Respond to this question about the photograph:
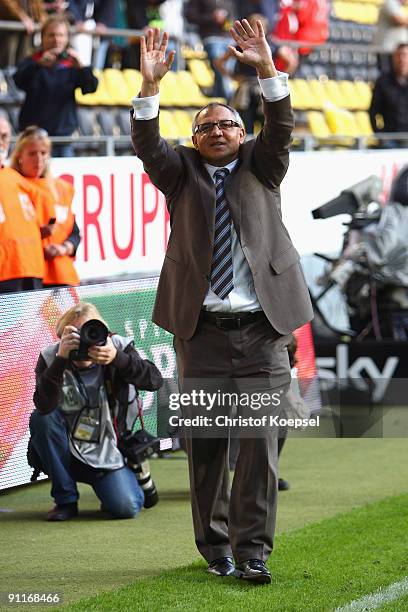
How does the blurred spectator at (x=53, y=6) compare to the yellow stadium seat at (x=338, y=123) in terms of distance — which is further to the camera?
the yellow stadium seat at (x=338, y=123)

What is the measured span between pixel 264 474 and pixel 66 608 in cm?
96

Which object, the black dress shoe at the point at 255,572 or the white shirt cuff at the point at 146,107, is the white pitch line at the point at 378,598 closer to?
the black dress shoe at the point at 255,572

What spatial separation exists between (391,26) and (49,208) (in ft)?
28.5

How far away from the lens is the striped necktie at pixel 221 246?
17.4 ft

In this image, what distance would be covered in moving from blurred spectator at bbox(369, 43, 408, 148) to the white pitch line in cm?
941

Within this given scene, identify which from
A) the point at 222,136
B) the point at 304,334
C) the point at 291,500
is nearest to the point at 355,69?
the point at 304,334

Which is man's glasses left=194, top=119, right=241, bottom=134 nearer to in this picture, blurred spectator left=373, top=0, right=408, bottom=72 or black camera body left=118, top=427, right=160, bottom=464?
black camera body left=118, top=427, right=160, bottom=464

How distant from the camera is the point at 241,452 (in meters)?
5.37

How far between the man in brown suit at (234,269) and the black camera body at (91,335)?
88 cm

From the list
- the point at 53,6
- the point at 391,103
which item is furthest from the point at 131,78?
the point at 391,103

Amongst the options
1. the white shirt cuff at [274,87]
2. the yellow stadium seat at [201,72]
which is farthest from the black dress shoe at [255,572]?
the yellow stadium seat at [201,72]

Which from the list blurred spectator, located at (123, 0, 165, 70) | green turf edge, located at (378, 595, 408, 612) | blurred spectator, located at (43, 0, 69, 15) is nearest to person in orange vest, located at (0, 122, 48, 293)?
green turf edge, located at (378, 595, 408, 612)

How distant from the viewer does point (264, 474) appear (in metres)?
5.32

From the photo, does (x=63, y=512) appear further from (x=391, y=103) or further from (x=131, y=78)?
(x=391, y=103)
